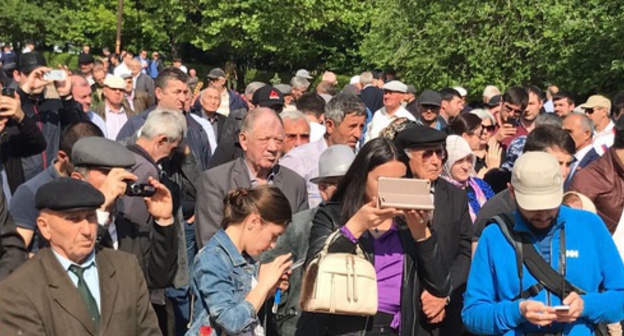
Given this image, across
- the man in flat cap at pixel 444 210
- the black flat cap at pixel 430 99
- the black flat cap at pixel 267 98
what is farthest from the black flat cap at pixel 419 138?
the black flat cap at pixel 430 99

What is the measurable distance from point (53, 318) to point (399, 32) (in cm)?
2147

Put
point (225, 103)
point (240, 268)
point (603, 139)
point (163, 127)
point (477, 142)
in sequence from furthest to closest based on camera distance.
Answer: point (225, 103) → point (603, 139) → point (477, 142) → point (163, 127) → point (240, 268)

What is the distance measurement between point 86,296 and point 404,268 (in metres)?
1.70

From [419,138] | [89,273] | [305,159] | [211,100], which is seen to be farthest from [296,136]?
[89,273]

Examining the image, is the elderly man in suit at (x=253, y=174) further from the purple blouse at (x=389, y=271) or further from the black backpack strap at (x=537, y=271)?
the black backpack strap at (x=537, y=271)

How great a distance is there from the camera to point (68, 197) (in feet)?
15.3

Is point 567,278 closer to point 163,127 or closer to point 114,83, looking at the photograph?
point 163,127

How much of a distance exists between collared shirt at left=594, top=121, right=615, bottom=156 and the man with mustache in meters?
5.00

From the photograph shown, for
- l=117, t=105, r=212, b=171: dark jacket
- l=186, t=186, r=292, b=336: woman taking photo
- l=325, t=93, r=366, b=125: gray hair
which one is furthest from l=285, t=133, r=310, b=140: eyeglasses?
l=186, t=186, r=292, b=336: woman taking photo

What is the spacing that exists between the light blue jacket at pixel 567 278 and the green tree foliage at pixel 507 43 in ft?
48.1

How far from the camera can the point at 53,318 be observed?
4.57m

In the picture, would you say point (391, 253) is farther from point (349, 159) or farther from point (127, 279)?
point (127, 279)

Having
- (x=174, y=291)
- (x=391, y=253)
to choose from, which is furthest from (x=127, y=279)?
(x=174, y=291)

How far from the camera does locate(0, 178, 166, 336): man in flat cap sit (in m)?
4.52
